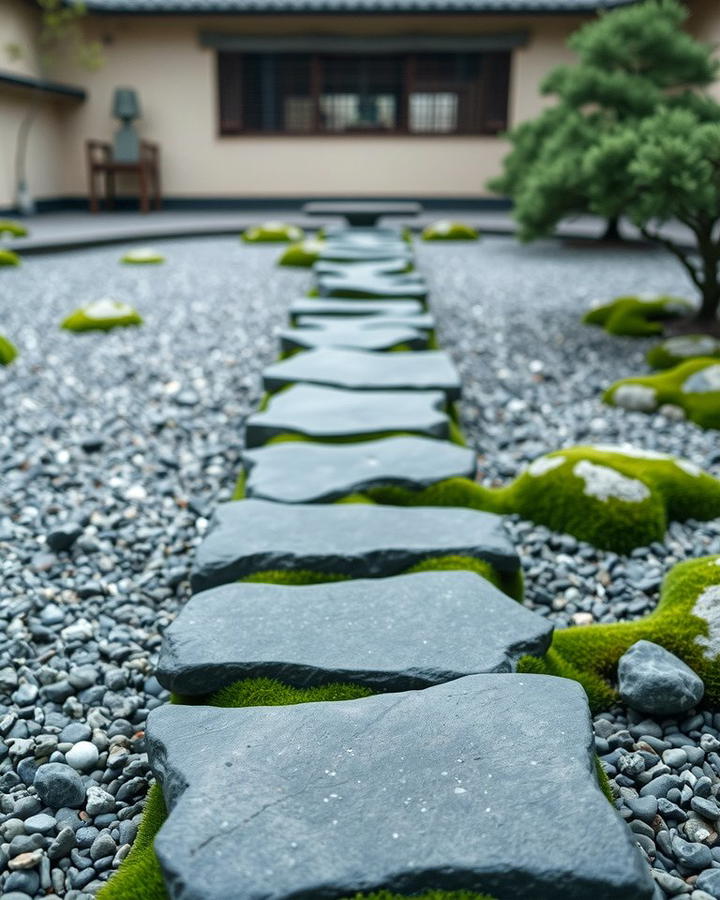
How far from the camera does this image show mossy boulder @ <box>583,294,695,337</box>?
14.4ft

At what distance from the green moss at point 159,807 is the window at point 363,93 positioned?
37.3ft

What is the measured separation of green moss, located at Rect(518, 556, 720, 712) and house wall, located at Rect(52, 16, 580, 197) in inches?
426

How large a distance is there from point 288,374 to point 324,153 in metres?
9.59

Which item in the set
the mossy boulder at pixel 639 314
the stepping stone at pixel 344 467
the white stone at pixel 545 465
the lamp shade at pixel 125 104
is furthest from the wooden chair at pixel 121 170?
the white stone at pixel 545 465

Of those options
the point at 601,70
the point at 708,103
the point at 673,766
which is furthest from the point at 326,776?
the point at 601,70

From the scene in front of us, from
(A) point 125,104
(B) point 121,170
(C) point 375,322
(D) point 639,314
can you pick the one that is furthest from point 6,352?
Answer: (A) point 125,104

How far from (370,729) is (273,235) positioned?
809 centimetres

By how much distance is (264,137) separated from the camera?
458 inches

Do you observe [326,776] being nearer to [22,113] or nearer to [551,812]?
[551,812]

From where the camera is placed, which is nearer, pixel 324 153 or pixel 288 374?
pixel 288 374

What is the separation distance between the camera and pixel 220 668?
4.40ft

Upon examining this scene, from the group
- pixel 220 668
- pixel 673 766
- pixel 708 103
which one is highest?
pixel 708 103

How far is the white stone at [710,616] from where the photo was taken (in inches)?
60.1

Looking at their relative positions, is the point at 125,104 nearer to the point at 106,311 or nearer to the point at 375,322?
the point at 106,311
